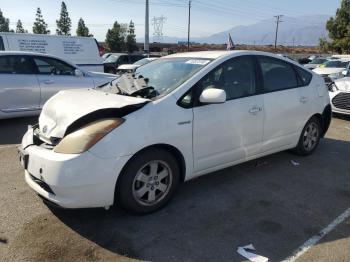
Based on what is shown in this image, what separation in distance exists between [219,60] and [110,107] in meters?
1.50

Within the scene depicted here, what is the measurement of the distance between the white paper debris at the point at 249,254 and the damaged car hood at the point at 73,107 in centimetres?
162

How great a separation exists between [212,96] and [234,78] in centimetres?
78

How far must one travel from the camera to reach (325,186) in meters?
4.74

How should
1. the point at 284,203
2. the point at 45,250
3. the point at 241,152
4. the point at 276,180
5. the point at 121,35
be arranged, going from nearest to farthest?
the point at 45,250 → the point at 284,203 → the point at 241,152 → the point at 276,180 → the point at 121,35

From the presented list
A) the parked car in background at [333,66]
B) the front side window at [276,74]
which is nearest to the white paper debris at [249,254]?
the front side window at [276,74]

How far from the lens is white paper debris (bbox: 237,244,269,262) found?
A: 3113 mm

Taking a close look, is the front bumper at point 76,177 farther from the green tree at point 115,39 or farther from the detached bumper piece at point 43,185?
the green tree at point 115,39

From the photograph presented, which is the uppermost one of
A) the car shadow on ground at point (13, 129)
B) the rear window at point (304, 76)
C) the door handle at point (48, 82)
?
the rear window at point (304, 76)

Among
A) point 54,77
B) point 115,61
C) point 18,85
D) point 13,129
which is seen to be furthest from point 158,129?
point 115,61

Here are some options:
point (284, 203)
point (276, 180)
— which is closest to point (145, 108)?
point (284, 203)

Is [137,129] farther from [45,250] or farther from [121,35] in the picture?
[121,35]

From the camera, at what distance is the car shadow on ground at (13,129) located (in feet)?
22.0

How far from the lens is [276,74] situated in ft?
16.9

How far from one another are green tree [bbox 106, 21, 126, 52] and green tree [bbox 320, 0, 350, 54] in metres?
34.9
